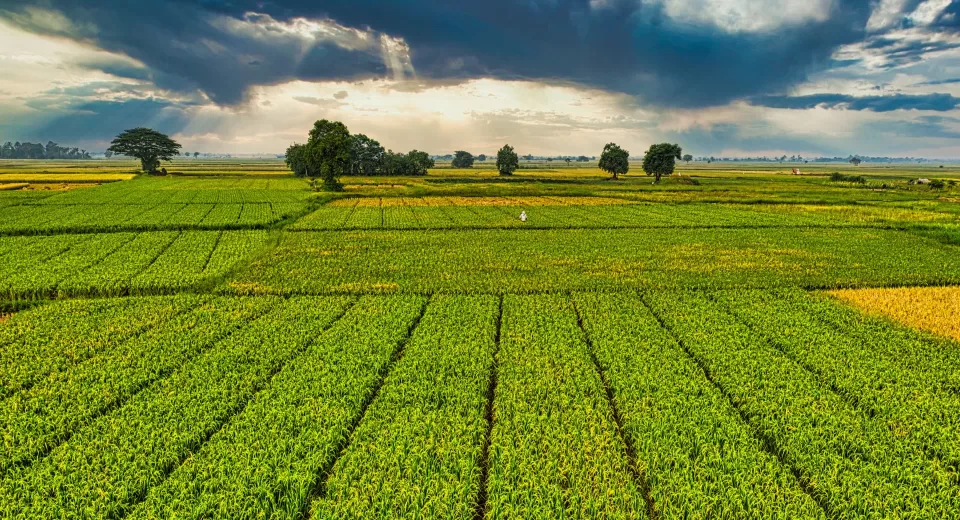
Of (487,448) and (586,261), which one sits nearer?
(487,448)

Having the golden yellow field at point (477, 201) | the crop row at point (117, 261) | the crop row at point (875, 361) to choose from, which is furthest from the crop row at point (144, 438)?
the golden yellow field at point (477, 201)

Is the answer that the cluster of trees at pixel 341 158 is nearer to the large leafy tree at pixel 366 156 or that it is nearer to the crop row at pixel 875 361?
the large leafy tree at pixel 366 156

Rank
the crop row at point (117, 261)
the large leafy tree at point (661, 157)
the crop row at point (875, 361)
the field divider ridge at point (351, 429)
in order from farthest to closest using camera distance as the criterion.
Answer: the large leafy tree at point (661, 157)
the crop row at point (117, 261)
the crop row at point (875, 361)
the field divider ridge at point (351, 429)

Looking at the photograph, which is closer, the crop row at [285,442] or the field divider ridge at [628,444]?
the crop row at [285,442]

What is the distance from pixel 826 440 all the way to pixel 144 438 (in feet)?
50.7

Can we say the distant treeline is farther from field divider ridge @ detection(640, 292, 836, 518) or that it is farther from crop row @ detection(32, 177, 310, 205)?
field divider ridge @ detection(640, 292, 836, 518)

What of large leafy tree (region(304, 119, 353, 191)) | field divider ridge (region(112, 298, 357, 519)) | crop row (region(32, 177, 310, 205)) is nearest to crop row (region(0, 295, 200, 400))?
field divider ridge (region(112, 298, 357, 519))

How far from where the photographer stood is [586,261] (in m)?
29.5

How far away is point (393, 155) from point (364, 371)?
139451mm

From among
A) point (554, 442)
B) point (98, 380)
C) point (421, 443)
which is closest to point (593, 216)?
point (554, 442)

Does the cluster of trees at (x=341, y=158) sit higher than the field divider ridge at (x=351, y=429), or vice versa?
the cluster of trees at (x=341, y=158)

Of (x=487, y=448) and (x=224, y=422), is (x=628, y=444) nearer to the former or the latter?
(x=487, y=448)

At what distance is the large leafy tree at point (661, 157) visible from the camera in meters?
117

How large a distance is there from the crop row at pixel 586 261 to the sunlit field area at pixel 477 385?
305 mm
